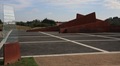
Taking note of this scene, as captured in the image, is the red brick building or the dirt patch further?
the red brick building

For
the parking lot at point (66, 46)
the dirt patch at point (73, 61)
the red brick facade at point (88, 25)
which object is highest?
the red brick facade at point (88, 25)

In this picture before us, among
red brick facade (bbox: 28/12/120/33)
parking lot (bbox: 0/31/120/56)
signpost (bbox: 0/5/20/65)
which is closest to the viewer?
signpost (bbox: 0/5/20/65)

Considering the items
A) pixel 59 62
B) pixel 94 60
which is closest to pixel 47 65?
pixel 59 62

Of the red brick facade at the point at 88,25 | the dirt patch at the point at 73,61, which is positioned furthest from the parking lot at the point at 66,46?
the red brick facade at the point at 88,25

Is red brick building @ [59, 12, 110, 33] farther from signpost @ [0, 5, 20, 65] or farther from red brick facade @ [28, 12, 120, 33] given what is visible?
signpost @ [0, 5, 20, 65]

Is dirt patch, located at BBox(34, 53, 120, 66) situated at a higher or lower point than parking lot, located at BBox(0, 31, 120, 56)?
lower

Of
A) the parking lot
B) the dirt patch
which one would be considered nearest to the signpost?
the dirt patch

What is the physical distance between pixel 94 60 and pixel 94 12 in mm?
22991

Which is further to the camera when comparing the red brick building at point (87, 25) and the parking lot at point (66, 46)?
the red brick building at point (87, 25)

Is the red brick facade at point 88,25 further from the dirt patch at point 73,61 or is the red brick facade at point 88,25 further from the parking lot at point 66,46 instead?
the dirt patch at point 73,61

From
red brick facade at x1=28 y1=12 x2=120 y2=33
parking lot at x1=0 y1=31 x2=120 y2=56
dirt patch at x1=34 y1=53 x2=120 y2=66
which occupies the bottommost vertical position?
dirt patch at x1=34 y1=53 x2=120 y2=66

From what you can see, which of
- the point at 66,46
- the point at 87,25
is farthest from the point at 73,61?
the point at 87,25

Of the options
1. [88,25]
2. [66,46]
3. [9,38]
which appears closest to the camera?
[9,38]

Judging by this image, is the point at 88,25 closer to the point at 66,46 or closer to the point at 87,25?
the point at 87,25
